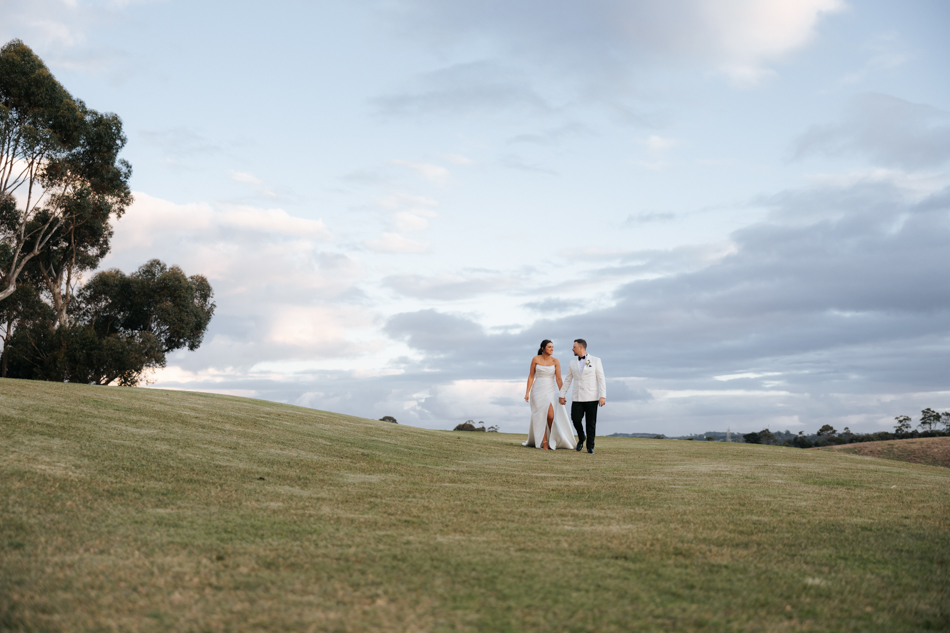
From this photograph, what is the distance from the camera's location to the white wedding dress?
1500 centimetres

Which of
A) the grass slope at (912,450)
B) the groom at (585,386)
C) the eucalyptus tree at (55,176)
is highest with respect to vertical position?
the eucalyptus tree at (55,176)

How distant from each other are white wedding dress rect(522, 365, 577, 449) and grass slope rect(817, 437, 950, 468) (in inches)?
404

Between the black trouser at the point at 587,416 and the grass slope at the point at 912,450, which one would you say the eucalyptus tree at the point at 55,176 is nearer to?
the black trouser at the point at 587,416

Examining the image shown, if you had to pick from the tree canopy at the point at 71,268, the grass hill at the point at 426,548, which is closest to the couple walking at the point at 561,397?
the grass hill at the point at 426,548

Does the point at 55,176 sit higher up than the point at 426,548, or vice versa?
the point at 55,176

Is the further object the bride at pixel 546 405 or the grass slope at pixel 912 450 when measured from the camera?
the grass slope at pixel 912 450

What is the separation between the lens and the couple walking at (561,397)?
1466 cm

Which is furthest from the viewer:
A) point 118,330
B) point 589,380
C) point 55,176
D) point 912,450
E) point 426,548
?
point 118,330

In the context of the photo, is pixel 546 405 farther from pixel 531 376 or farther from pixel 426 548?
pixel 426 548

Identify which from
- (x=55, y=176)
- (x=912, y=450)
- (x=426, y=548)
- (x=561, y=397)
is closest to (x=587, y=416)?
(x=561, y=397)

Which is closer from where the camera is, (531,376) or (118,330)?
→ (531,376)

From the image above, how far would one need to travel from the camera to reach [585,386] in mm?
14672

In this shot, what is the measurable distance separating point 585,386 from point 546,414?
3.90 feet

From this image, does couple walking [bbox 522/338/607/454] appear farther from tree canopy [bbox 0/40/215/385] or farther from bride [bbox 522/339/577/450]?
tree canopy [bbox 0/40/215/385]
